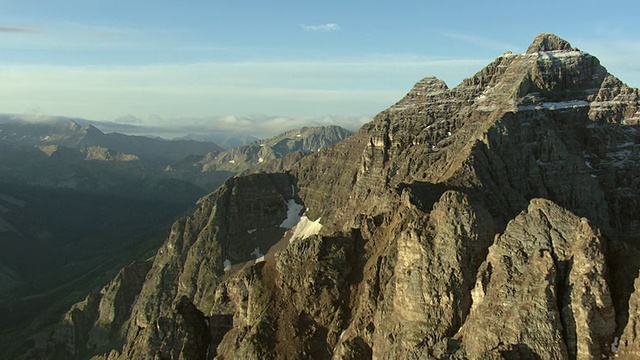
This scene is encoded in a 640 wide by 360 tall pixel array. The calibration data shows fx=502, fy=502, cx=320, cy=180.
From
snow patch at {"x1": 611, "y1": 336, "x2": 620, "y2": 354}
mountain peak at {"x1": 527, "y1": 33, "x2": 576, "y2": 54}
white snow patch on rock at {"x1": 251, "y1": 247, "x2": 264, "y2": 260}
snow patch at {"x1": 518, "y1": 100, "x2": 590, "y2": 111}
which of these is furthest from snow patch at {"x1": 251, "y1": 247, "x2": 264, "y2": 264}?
snow patch at {"x1": 611, "y1": 336, "x2": 620, "y2": 354}

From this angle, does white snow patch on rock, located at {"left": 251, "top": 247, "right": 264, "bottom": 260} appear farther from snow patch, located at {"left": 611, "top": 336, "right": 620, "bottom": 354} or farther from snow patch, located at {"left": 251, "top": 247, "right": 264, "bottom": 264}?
snow patch, located at {"left": 611, "top": 336, "right": 620, "bottom": 354}

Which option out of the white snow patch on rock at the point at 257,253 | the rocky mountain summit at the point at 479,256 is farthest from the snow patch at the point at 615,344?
the white snow patch on rock at the point at 257,253

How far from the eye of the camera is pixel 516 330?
2350 inches

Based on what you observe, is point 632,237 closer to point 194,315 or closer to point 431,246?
point 431,246

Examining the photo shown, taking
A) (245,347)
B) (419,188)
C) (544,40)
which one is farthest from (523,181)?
(544,40)

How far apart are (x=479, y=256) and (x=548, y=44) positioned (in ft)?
470

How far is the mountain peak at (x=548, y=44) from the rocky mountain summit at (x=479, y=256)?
0.53 metres

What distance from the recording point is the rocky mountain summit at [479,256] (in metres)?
60.6

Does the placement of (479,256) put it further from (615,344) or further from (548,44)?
(548,44)

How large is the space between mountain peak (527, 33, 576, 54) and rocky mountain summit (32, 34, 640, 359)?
1.74ft

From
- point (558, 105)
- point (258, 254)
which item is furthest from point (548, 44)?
point (258, 254)

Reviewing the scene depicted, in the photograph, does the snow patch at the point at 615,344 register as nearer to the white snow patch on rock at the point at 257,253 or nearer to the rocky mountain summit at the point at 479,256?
the rocky mountain summit at the point at 479,256

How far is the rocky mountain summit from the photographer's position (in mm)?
60594

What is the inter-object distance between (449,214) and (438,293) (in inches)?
502
